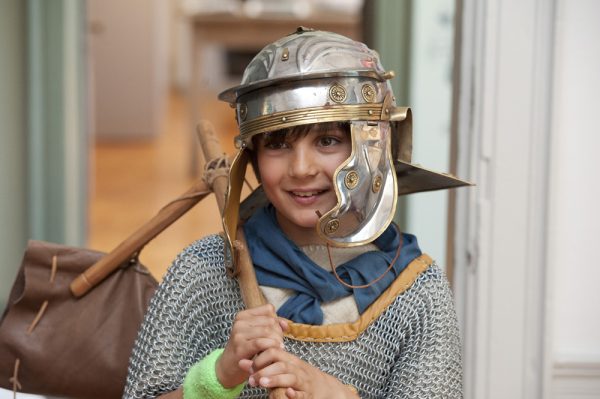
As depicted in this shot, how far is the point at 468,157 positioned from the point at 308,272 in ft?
2.11

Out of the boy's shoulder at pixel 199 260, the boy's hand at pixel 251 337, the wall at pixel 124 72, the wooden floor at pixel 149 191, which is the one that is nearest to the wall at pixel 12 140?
the wooden floor at pixel 149 191

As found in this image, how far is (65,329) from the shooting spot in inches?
88.3

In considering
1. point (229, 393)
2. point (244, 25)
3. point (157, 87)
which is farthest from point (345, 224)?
point (157, 87)

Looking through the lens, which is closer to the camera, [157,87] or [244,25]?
[244,25]

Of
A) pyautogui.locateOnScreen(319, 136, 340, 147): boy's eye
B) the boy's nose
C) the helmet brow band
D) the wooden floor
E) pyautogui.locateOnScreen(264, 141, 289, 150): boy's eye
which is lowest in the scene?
the wooden floor

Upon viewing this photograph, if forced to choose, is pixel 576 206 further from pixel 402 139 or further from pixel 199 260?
pixel 199 260

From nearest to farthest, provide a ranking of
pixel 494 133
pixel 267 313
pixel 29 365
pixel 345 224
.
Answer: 1. pixel 267 313
2. pixel 345 224
3. pixel 29 365
4. pixel 494 133

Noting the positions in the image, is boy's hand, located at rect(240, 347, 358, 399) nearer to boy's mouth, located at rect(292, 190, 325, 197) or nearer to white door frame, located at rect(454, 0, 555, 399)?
boy's mouth, located at rect(292, 190, 325, 197)

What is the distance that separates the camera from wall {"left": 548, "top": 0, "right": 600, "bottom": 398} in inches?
94.2

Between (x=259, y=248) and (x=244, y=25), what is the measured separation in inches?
213

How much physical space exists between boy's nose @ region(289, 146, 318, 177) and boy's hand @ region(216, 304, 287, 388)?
22 cm

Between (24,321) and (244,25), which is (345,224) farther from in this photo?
(244,25)

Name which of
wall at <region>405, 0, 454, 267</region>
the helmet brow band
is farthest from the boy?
wall at <region>405, 0, 454, 267</region>

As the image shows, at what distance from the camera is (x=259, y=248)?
6.57 feet
